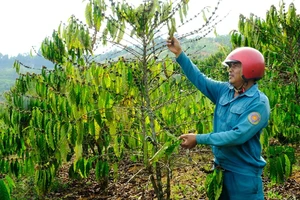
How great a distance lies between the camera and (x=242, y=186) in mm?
2145

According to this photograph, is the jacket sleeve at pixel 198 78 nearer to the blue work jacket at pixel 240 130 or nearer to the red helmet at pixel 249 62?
the blue work jacket at pixel 240 130

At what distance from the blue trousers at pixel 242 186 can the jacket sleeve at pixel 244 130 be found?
0.96ft

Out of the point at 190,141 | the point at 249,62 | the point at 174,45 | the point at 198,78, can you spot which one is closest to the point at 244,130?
the point at 190,141

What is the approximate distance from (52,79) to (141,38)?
167 centimetres

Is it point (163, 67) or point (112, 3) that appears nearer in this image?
point (112, 3)

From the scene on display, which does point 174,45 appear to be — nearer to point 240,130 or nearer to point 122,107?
point 122,107

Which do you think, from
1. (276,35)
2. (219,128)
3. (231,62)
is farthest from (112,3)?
(276,35)

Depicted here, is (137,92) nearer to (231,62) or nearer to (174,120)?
(174,120)

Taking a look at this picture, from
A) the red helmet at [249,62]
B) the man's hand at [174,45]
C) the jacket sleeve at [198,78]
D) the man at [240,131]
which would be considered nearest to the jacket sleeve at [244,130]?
the man at [240,131]

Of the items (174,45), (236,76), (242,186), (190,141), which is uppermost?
→ (174,45)

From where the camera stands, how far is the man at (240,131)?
6.63ft

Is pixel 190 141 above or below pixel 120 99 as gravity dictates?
below

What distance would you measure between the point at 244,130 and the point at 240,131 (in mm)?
24

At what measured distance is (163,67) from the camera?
9.53 ft
